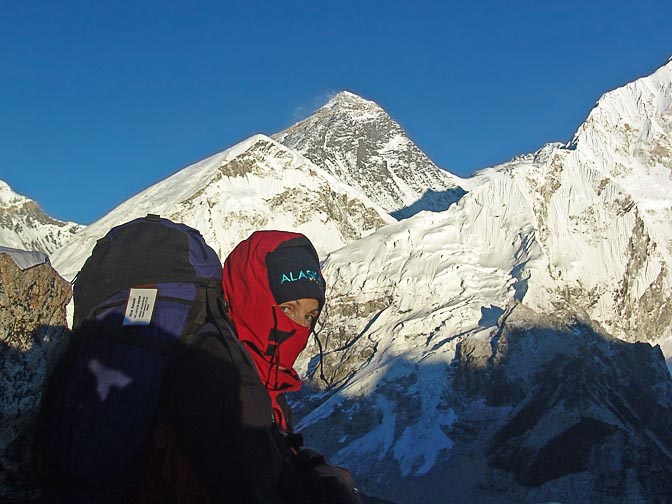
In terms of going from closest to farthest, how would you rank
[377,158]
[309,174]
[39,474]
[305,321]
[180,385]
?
1. [180,385]
2. [39,474]
3. [305,321]
4. [309,174]
5. [377,158]

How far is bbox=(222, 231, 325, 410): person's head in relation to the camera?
3.74m

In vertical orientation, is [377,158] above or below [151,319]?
above

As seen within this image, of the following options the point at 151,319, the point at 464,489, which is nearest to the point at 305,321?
the point at 151,319

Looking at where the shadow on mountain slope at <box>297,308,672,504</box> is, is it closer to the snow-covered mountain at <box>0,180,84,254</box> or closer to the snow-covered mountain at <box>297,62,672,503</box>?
the snow-covered mountain at <box>297,62,672,503</box>

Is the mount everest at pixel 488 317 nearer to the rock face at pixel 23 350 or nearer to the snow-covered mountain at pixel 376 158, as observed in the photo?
the snow-covered mountain at pixel 376 158

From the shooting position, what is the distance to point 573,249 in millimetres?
93250

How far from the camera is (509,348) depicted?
7412 cm

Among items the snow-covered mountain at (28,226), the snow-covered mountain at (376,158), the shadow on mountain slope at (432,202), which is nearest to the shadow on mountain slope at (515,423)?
the shadow on mountain slope at (432,202)

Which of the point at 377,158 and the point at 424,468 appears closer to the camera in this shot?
the point at 424,468

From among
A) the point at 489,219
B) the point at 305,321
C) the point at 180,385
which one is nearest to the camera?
the point at 180,385

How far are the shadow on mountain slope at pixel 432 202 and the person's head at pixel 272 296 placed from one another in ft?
467

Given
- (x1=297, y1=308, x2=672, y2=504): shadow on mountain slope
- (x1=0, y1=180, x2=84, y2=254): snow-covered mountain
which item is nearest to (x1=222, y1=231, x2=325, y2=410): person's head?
(x1=297, y1=308, x2=672, y2=504): shadow on mountain slope

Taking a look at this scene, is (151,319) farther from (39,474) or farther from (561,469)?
(561,469)

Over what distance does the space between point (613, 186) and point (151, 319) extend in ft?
324
